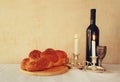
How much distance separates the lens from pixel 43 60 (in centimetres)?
96

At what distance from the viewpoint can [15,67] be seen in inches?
43.0

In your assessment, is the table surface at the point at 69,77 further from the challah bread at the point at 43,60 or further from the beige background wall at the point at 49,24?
the beige background wall at the point at 49,24

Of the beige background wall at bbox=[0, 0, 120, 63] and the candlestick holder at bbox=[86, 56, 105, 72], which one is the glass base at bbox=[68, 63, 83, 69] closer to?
the candlestick holder at bbox=[86, 56, 105, 72]

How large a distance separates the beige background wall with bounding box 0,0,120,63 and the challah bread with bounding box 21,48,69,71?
20cm

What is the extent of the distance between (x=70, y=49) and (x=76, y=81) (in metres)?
0.39

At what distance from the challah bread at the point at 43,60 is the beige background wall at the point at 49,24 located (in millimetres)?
196

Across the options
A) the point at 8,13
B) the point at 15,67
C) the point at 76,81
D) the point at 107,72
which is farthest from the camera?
the point at 8,13

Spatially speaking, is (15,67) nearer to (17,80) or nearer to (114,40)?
(17,80)

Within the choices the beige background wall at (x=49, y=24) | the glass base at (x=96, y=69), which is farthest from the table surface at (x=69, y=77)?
the beige background wall at (x=49, y=24)

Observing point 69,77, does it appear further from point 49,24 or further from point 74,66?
point 49,24

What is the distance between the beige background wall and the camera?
1194 mm

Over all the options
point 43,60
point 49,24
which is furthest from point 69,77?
point 49,24

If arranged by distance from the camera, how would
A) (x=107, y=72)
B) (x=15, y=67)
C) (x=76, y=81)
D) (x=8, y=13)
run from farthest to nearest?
(x=8, y=13) < (x=15, y=67) < (x=107, y=72) < (x=76, y=81)

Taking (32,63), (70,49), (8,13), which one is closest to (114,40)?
(70,49)
